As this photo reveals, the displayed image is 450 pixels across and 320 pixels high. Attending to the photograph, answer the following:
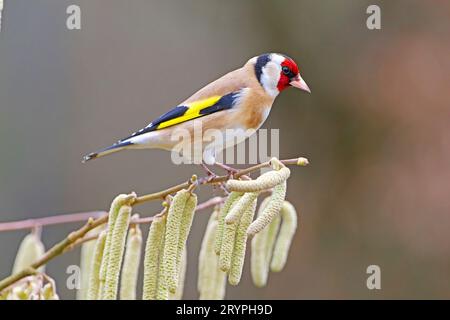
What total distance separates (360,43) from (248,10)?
0.68 metres

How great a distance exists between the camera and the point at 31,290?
1.55 metres

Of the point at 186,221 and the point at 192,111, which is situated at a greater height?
the point at 192,111

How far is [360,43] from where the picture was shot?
14.8 feet

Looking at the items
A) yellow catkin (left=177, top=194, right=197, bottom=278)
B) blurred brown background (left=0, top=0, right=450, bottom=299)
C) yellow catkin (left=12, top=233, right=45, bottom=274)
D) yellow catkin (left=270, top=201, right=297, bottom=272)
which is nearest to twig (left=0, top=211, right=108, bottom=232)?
yellow catkin (left=12, top=233, right=45, bottom=274)

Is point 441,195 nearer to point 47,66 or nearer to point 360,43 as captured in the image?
point 360,43

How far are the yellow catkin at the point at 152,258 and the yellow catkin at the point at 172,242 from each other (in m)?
0.06

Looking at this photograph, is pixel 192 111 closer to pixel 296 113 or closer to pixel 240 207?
pixel 240 207

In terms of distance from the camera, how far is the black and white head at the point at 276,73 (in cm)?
205

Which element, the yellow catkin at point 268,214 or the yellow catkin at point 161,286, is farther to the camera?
the yellow catkin at point 161,286

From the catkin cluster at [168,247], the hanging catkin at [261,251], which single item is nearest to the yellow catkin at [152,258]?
the catkin cluster at [168,247]

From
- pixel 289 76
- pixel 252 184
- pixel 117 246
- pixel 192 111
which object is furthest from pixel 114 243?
pixel 289 76

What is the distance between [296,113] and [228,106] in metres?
2.54

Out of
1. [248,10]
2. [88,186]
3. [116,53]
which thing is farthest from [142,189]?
[248,10]

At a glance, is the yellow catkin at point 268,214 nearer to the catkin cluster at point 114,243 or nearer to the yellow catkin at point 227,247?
the yellow catkin at point 227,247
